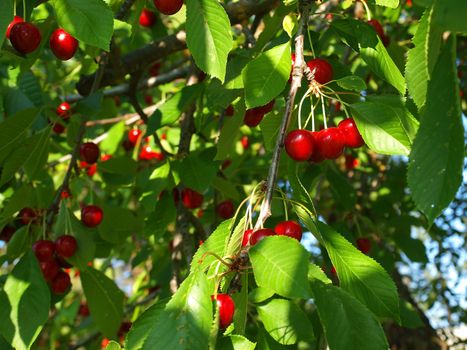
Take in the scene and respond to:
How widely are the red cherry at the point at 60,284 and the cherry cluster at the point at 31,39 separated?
2.46ft

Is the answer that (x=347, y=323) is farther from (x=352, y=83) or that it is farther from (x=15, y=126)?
(x=15, y=126)

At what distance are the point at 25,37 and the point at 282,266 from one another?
1107 mm

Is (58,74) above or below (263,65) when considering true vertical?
below

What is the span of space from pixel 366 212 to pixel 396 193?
0.64 ft

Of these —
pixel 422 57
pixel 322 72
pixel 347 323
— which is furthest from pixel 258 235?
pixel 322 72

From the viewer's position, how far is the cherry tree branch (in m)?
1.31

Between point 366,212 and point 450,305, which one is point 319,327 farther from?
point 450,305

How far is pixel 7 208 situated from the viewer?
7.52 feet

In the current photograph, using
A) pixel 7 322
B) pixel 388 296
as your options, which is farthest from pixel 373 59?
pixel 7 322

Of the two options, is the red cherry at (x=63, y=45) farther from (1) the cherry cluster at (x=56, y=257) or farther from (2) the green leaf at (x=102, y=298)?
(2) the green leaf at (x=102, y=298)

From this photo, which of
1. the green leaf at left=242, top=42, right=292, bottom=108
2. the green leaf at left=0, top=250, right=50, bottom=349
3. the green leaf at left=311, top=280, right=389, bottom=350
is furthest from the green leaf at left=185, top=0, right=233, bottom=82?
the green leaf at left=0, top=250, right=50, bottom=349

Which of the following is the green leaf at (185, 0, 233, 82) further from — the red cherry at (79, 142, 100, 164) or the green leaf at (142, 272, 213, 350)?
the red cherry at (79, 142, 100, 164)

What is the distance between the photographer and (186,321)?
1127 millimetres

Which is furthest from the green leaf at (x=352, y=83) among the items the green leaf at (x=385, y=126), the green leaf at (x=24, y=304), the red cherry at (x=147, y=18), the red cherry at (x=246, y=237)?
the red cherry at (x=147, y=18)
